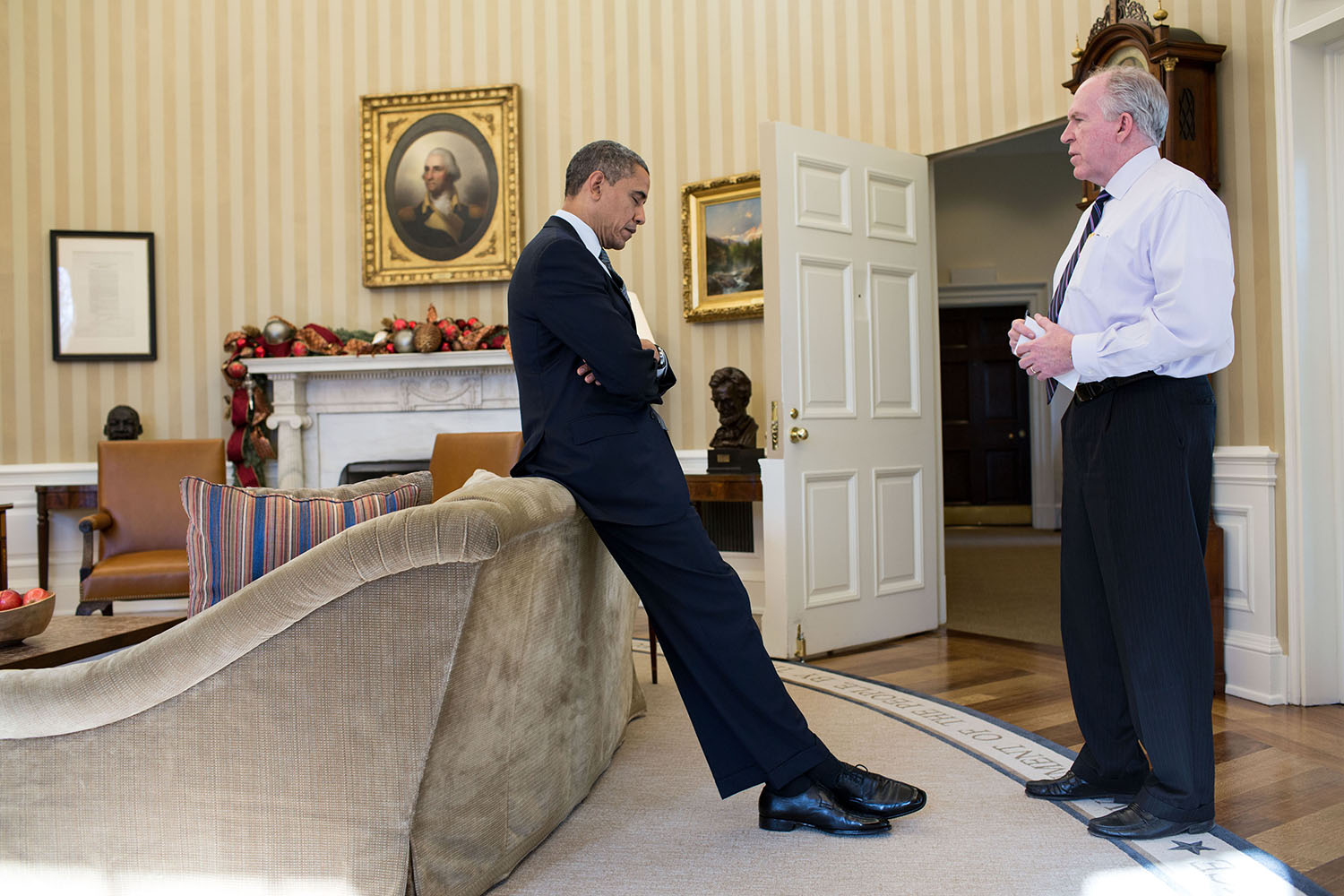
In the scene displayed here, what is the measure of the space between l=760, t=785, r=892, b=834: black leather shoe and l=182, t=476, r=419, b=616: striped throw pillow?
1.14m

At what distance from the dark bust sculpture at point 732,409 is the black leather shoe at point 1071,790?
257 centimetres

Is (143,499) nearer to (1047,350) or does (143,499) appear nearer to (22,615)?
(22,615)

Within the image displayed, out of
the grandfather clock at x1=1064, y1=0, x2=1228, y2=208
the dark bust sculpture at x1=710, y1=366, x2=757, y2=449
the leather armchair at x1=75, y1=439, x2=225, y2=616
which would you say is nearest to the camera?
the grandfather clock at x1=1064, y1=0, x2=1228, y2=208

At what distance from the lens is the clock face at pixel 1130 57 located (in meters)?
3.68

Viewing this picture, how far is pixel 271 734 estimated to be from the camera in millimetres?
1740

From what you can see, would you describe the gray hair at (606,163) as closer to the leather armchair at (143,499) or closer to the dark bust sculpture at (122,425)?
the leather armchair at (143,499)

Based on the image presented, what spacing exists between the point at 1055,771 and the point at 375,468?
13.7 feet

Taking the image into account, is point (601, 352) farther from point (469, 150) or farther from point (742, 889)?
point (469, 150)

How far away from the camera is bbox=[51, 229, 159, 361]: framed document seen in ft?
19.2

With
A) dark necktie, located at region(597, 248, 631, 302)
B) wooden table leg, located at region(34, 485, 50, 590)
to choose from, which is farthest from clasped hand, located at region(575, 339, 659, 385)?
wooden table leg, located at region(34, 485, 50, 590)

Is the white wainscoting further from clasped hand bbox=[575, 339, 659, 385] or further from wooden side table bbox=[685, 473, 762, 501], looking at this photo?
clasped hand bbox=[575, 339, 659, 385]

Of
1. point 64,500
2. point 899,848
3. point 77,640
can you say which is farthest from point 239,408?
point 899,848

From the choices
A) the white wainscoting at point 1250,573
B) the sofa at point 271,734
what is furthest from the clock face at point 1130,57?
the sofa at point 271,734

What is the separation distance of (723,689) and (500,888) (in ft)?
2.02
